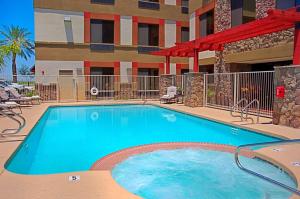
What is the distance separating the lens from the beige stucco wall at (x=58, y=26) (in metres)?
19.9

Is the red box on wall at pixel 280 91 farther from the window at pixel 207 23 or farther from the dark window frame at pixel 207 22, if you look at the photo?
the window at pixel 207 23

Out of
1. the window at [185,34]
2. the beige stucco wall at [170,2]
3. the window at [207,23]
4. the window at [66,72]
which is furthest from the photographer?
the window at [185,34]

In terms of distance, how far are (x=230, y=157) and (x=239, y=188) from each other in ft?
5.85

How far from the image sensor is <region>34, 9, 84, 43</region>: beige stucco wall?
65.4 ft

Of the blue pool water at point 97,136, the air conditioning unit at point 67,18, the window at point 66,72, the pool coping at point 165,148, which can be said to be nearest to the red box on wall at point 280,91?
the blue pool water at point 97,136

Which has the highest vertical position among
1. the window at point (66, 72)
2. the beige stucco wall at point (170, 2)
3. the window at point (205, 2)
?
the beige stucco wall at point (170, 2)

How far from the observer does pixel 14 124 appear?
962cm

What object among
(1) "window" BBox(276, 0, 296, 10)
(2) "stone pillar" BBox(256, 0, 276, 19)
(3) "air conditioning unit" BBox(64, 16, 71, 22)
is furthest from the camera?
(3) "air conditioning unit" BBox(64, 16, 71, 22)

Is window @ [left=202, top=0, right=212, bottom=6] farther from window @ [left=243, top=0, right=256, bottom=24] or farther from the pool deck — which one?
the pool deck

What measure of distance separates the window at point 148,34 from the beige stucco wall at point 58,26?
4.54m

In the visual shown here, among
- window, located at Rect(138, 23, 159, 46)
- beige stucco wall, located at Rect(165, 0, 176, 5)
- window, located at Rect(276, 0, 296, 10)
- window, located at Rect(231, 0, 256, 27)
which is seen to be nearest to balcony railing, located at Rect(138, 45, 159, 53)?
window, located at Rect(138, 23, 159, 46)

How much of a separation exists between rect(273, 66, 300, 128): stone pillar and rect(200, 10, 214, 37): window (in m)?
9.74

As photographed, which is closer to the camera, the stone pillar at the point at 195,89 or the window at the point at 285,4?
the window at the point at 285,4

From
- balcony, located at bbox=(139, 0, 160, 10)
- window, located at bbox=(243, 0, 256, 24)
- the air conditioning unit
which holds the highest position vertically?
balcony, located at bbox=(139, 0, 160, 10)
